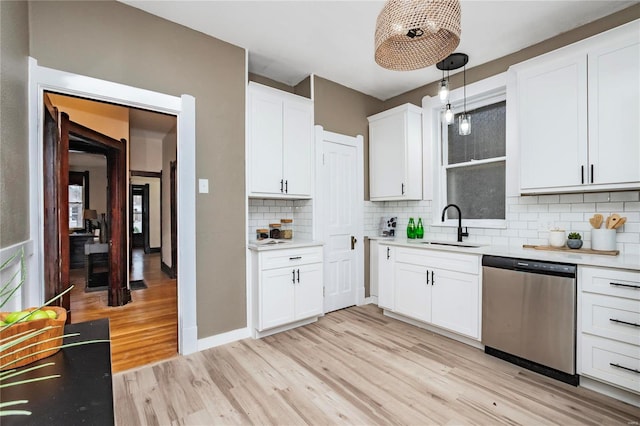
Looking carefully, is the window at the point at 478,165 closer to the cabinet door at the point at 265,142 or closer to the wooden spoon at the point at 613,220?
the wooden spoon at the point at 613,220

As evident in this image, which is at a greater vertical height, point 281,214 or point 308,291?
point 281,214

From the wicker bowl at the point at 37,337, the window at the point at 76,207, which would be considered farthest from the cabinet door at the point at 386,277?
the window at the point at 76,207

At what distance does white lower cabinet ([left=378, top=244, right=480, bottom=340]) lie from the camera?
9.07ft

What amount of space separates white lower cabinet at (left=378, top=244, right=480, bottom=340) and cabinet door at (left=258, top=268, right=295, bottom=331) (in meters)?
1.15

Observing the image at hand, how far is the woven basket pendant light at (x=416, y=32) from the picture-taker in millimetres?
1432

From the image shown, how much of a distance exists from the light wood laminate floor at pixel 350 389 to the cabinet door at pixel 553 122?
1634mm

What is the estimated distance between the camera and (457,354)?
2.65 m

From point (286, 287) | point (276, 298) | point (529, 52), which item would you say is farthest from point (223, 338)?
point (529, 52)

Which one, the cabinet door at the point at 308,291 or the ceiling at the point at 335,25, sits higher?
the ceiling at the point at 335,25

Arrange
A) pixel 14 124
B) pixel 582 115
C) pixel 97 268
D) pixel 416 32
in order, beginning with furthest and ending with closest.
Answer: pixel 97 268 → pixel 582 115 → pixel 14 124 → pixel 416 32

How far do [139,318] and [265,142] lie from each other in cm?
256

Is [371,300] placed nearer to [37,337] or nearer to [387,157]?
[387,157]

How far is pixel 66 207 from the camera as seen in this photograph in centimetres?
268

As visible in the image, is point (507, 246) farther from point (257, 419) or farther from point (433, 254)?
point (257, 419)
